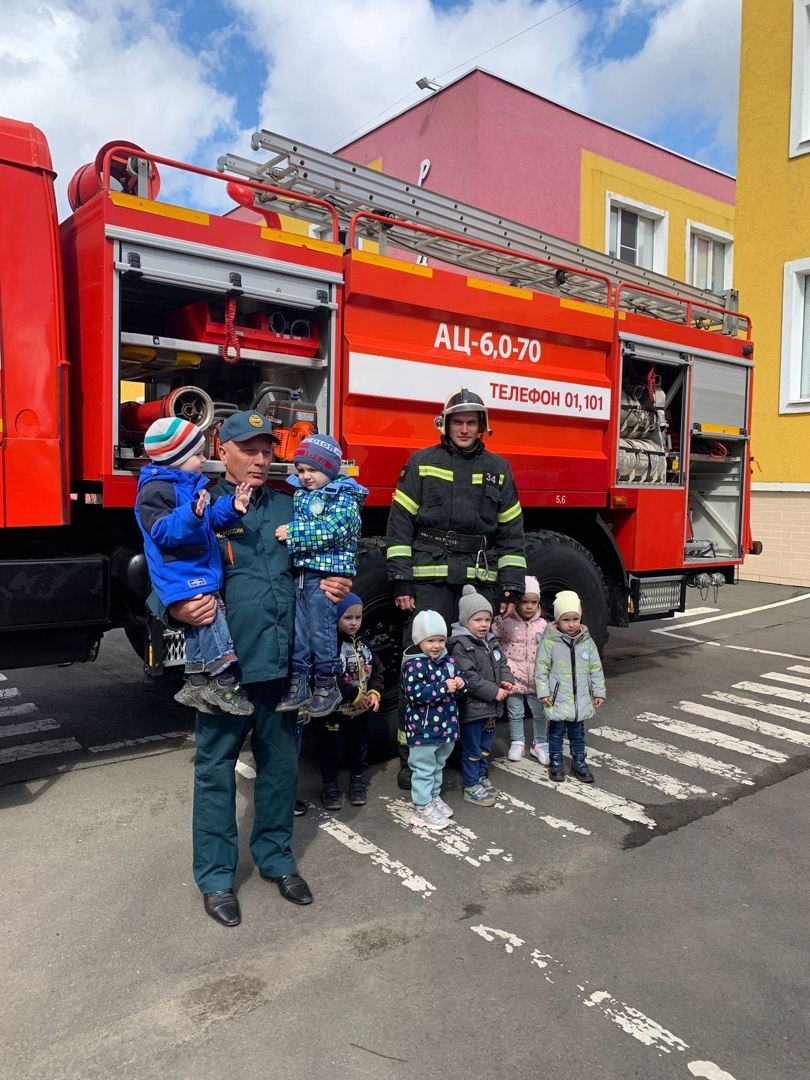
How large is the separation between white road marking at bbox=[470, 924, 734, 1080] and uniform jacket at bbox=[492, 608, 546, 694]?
187cm

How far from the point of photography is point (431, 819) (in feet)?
12.9

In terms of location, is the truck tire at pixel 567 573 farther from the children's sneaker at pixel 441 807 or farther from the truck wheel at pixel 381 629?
the children's sneaker at pixel 441 807

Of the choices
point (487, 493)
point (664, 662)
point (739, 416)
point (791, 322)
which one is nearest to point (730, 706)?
point (664, 662)

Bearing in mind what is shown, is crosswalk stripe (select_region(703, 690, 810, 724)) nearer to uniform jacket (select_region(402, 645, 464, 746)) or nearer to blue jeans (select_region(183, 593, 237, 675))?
uniform jacket (select_region(402, 645, 464, 746))

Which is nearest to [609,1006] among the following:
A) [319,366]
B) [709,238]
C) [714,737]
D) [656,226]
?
[714,737]

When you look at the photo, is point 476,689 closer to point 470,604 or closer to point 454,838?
point 470,604

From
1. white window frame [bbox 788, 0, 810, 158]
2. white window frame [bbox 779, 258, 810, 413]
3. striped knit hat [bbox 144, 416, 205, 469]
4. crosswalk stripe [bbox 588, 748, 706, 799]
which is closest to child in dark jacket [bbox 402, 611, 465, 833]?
crosswalk stripe [bbox 588, 748, 706, 799]

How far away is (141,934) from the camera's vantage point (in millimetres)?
2971

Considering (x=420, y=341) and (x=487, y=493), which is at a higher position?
(x=420, y=341)

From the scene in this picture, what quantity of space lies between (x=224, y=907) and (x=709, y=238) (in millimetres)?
18116

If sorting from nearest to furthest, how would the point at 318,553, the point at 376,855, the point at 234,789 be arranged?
the point at 234,789, the point at 318,553, the point at 376,855

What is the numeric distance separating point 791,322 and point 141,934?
42.6 ft

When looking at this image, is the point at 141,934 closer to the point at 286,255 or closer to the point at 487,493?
the point at 487,493

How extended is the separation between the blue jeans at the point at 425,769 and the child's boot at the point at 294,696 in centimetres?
89
